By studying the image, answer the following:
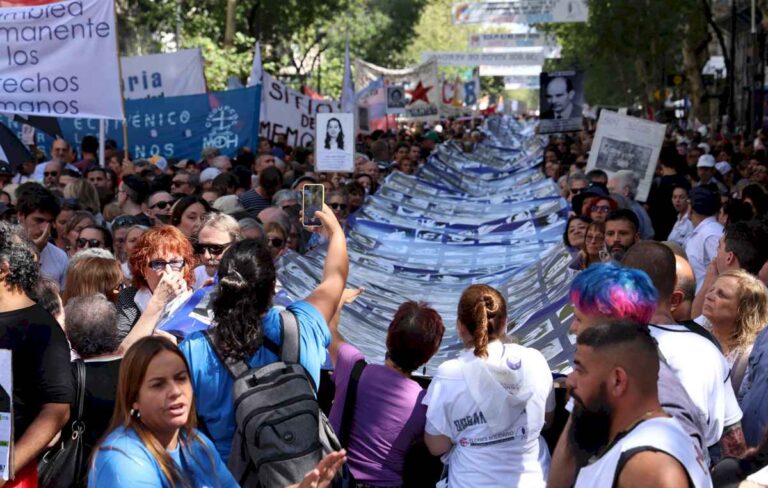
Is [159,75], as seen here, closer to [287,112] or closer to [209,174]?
[287,112]

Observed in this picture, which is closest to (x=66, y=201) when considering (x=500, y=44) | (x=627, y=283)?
(x=627, y=283)

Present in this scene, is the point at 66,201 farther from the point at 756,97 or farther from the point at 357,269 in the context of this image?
the point at 756,97

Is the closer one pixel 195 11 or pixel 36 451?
pixel 36 451

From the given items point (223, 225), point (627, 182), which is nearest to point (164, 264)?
point (223, 225)

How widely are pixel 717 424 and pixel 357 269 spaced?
26.6ft

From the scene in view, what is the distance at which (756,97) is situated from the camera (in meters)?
28.4

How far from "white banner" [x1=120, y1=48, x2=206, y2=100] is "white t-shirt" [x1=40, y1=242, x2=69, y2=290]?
500 inches

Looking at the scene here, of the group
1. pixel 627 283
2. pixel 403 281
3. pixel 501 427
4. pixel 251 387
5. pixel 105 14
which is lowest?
pixel 403 281

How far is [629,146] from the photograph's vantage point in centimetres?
1495

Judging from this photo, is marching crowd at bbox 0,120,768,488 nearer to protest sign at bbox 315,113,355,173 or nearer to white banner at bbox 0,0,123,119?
white banner at bbox 0,0,123,119

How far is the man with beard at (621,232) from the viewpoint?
783 centimetres

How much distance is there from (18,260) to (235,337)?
2.78ft

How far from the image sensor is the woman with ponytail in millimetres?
4199

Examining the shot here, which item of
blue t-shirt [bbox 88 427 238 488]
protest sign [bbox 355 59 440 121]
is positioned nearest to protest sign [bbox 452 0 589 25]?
protest sign [bbox 355 59 440 121]
